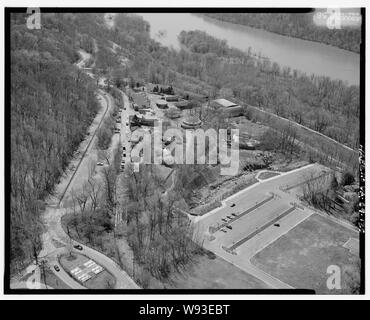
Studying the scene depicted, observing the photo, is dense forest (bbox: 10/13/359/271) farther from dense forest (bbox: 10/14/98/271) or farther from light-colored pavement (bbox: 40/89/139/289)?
light-colored pavement (bbox: 40/89/139/289)

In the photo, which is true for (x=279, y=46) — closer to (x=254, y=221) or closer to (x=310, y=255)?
(x=254, y=221)

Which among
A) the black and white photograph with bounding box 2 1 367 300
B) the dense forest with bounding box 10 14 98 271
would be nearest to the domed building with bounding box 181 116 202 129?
the black and white photograph with bounding box 2 1 367 300

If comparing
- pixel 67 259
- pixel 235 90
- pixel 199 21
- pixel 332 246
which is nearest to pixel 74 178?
pixel 67 259

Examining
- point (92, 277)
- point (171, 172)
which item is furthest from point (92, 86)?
point (92, 277)

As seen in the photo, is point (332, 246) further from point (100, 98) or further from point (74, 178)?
point (100, 98)

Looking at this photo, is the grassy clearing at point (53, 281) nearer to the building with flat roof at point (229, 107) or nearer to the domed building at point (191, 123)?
the domed building at point (191, 123)

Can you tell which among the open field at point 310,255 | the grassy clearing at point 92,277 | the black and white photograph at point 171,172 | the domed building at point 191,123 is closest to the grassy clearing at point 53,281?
the black and white photograph at point 171,172
